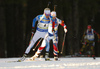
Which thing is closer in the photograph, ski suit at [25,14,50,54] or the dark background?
ski suit at [25,14,50,54]

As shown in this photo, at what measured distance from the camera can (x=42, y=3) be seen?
18844 millimetres

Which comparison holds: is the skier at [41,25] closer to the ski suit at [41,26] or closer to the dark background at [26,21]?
the ski suit at [41,26]

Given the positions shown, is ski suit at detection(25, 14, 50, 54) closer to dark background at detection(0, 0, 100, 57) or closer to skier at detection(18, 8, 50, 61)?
skier at detection(18, 8, 50, 61)

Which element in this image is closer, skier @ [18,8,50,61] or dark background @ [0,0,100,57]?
skier @ [18,8,50,61]

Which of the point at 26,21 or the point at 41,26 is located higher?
the point at 41,26

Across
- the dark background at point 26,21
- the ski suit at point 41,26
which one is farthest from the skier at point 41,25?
the dark background at point 26,21

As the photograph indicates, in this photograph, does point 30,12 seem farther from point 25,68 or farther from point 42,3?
point 25,68

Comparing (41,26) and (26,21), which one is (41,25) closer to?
(41,26)

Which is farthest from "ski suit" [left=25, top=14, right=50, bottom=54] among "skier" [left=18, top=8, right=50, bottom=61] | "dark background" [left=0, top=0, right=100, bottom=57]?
"dark background" [left=0, top=0, right=100, bottom=57]

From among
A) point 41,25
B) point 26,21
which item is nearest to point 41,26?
point 41,25

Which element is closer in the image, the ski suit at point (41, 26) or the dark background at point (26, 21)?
the ski suit at point (41, 26)

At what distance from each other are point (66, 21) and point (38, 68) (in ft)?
44.4

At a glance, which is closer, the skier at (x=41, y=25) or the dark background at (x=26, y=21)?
the skier at (x=41, y=25)

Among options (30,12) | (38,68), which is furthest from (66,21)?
(38,68)
